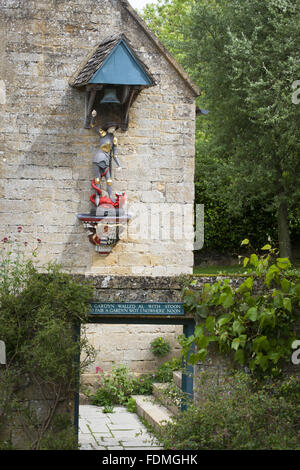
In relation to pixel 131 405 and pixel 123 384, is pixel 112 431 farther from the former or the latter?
pixel 123 384

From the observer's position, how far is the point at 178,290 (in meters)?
6.03

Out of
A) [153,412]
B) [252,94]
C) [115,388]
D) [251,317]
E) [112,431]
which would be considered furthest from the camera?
[252,94]

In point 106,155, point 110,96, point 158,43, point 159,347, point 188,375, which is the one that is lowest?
point 188,375

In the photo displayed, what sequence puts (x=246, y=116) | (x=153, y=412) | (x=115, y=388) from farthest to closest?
(x=246, y=116)
(x=115, y=388)
(x=153, y=412)

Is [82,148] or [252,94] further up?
[252,94]

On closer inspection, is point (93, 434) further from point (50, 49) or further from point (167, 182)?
point (50, 49)

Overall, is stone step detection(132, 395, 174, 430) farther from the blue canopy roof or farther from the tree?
the tree

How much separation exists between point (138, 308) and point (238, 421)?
134cm

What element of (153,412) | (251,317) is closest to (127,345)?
(153,412)

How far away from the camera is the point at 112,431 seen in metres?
Answer: 7.44

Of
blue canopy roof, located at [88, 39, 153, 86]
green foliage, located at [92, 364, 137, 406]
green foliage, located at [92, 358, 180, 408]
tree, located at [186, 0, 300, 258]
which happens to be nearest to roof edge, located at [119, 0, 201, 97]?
blue canopy roof, located at [88, 39, 153, 86]

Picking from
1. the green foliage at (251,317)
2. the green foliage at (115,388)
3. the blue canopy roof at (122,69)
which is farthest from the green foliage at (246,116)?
the green foliage at (251,317)

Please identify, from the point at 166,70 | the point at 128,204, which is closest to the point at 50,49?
the point at 166,70

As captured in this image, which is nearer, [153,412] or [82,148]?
[153,412]
